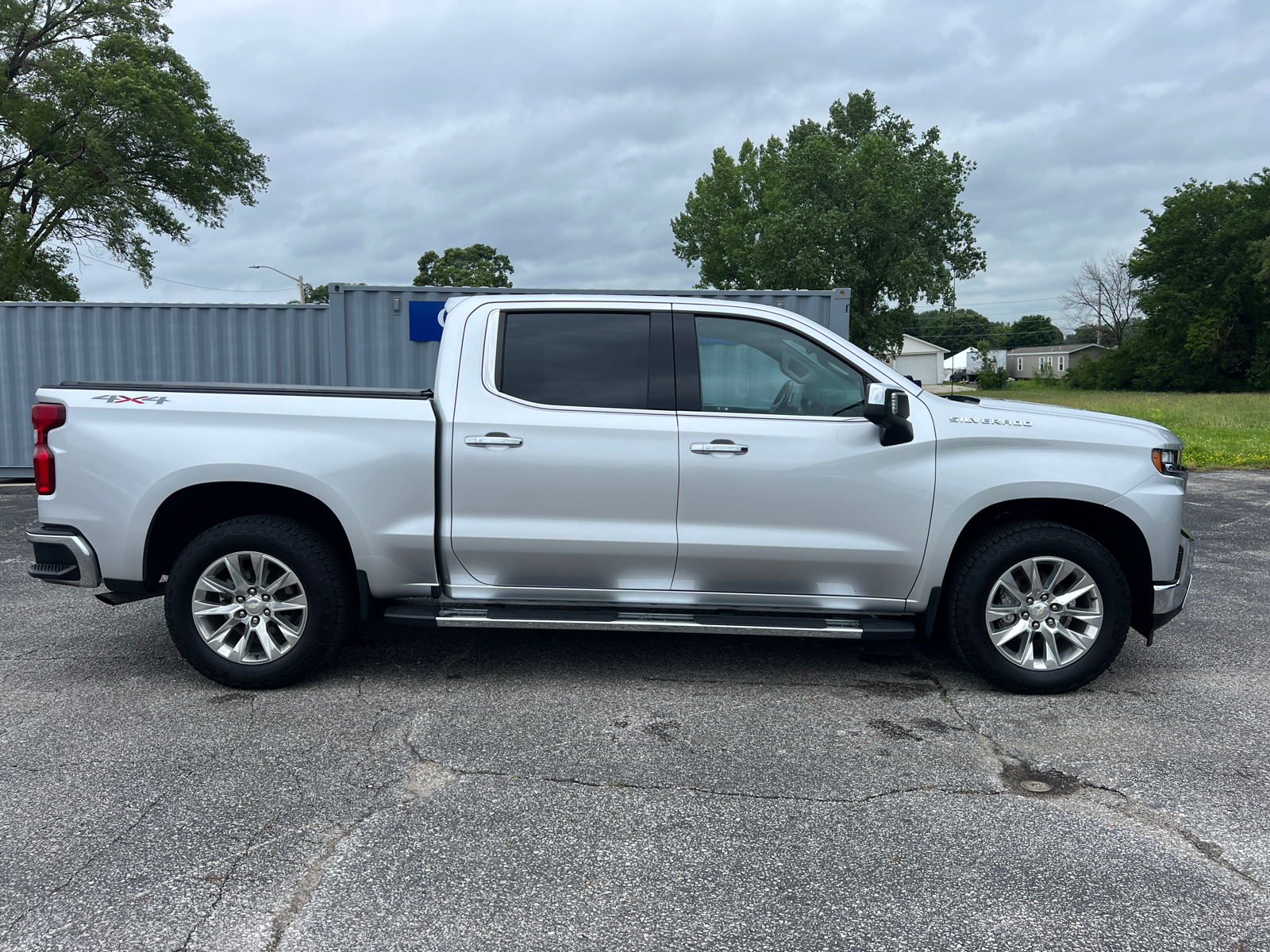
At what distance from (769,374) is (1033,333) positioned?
149450mm

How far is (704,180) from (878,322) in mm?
16115

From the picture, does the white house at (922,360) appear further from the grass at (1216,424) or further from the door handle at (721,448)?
the door handle at (721,448)

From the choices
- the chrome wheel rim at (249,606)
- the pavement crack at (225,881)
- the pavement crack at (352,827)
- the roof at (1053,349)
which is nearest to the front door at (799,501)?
the pavement crack at (352,827)

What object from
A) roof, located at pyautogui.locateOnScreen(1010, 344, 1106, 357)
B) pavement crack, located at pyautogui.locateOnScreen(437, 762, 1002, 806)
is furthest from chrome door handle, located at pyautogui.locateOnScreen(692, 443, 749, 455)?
roof, located at pyautogui.locateOnScreen(1010, 344, 1106, 357)

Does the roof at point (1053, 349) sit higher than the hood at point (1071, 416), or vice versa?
the roof at point (1053, 349)

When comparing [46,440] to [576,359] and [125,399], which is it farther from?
[576,359]

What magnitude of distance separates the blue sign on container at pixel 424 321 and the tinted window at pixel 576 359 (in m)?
7.55

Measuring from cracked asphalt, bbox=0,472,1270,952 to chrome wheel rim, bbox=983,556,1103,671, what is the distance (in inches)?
10.3

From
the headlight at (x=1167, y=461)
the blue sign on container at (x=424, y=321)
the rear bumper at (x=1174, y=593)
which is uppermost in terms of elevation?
the blue sign on container at (x=424, y=321)

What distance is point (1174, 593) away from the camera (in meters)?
4.38

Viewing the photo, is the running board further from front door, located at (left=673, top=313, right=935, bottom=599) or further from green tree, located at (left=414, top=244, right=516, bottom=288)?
green tree, located at (left=414, top=244, right=516, bottom=288)

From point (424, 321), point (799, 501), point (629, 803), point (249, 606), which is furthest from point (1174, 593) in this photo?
point (424, 321)

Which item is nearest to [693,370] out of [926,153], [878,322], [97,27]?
[97,27]

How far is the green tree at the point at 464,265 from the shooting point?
7844 cm
